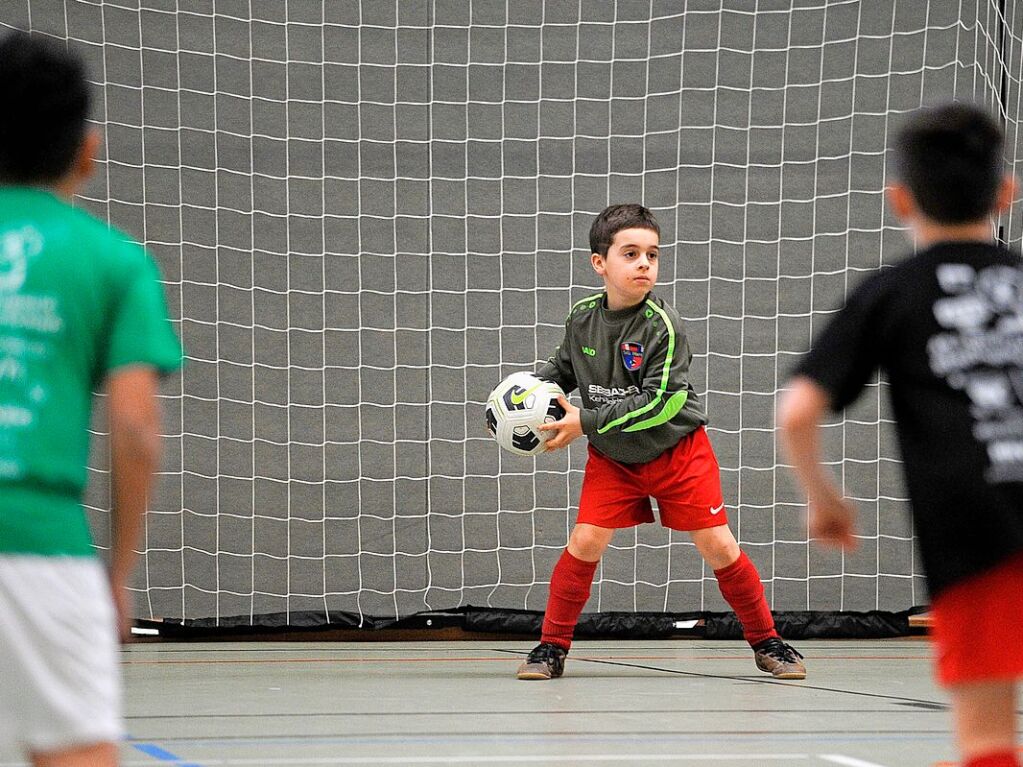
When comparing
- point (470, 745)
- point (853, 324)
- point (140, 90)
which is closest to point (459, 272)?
point (140, 90)

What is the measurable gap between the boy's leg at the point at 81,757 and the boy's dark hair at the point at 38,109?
0.61 meters

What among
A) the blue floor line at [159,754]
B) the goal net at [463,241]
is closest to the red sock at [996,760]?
the blue floor line at [159,754]

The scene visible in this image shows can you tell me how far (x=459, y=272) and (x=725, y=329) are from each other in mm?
1305

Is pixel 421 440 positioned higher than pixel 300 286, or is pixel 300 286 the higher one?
pixel 300 286

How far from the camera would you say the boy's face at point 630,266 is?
4434mm

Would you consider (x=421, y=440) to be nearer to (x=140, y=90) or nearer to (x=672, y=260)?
(x=672, y=260)

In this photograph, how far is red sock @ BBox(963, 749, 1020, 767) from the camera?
5.32ft

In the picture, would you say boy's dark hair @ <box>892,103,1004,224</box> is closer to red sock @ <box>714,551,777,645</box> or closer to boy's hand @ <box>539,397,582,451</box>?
boy's hand @ <box>539,397,582,451</box>

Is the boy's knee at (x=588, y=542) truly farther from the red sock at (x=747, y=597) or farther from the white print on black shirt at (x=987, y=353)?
the white print on black shirt at (x=987, y=353)

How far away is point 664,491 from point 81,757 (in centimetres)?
314

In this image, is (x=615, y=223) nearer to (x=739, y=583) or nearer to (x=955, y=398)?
(x=739, y=583)

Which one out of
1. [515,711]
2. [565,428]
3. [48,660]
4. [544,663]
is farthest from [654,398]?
[48,660]

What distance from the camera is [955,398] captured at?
5.41ft

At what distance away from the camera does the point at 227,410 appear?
6.45 metres
